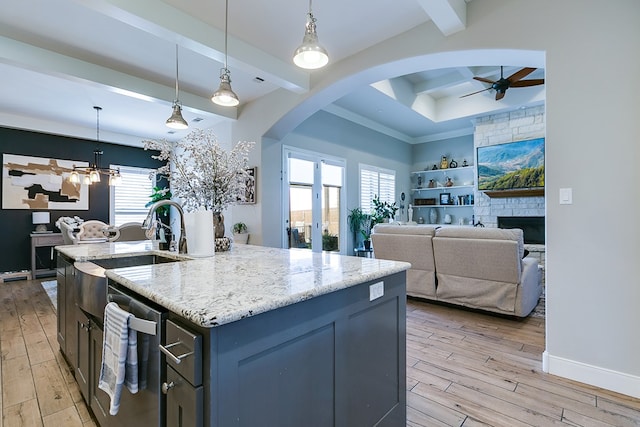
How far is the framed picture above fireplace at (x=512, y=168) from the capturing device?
5.79m

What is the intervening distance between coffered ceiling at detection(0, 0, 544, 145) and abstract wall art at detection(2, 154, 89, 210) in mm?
656

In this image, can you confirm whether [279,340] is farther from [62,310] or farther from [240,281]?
[62,310]

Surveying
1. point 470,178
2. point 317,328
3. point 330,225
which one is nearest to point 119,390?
point 317,328

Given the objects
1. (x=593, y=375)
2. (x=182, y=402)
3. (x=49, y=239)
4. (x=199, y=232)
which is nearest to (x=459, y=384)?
(x=593, y=375)

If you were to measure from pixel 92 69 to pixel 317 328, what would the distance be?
165 inches

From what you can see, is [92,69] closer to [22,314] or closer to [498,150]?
[22,314]

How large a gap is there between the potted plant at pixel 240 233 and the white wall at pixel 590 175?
3.87 meters

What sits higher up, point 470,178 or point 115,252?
point 470,178

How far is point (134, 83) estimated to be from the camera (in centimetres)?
399

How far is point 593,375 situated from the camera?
2.13 meters

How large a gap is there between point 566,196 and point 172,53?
406 centimetres

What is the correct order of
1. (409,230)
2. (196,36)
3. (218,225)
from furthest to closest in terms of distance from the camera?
(409,230), (196,36), (218,225)

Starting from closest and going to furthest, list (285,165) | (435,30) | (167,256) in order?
1. (167,256)
2. (435,30)
3. (285,165)

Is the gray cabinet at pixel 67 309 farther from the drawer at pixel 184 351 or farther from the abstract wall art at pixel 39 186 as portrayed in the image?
the abstract wall art at pixel 39 186
